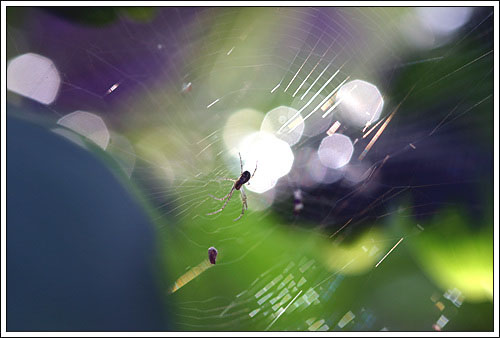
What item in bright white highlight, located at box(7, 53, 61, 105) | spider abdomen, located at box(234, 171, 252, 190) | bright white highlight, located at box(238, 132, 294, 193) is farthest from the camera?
spider abdomen, located at box(234, 171, 252, 190)

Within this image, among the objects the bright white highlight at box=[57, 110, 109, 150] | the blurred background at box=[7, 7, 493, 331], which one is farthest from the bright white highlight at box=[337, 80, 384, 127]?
the bright white highlight at box=[57, 110, 109, 150]

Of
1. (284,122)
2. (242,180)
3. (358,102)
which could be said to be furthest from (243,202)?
(358,102)

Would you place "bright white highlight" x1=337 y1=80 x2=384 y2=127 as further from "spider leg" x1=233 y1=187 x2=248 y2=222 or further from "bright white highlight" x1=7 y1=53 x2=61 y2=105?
"bright white highlight" x1=7 y1=53 x2=61 y2=105

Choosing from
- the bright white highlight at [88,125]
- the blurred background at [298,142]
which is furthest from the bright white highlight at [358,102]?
the bright white highlight at [88,125]

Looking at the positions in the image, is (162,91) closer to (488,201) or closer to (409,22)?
(409,22)

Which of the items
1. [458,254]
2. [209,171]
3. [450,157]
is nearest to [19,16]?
[209,171]

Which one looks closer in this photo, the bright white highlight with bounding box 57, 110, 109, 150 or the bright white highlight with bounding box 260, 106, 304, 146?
the bright white highlight with bounding box 57, 110, 109, 150
